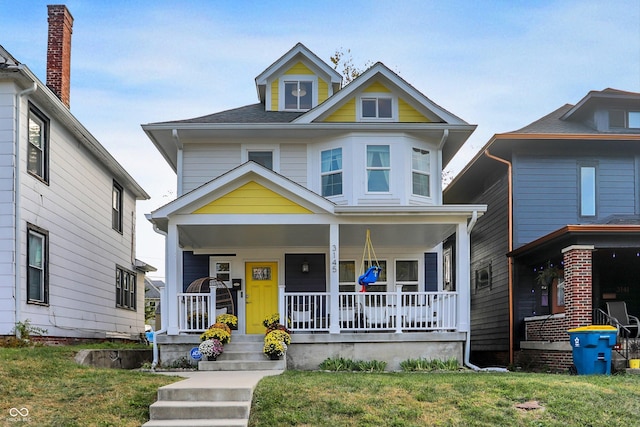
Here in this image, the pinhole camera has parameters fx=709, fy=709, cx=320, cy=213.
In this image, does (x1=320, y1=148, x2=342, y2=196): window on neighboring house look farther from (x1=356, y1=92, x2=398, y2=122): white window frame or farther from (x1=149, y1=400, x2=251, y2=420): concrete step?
(x1=149, y1=400, x2=251, y2=420): concrete step

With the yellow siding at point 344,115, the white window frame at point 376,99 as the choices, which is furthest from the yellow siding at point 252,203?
the white window frame at point 376,99

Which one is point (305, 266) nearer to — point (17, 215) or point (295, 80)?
point (295, 80)

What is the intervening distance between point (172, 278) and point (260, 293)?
130 inches

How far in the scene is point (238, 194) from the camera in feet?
46.7

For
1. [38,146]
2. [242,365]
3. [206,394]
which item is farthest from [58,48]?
[206,394]

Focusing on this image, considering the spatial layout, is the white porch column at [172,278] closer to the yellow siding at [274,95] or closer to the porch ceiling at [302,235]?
the porch ceiling at [302,235]

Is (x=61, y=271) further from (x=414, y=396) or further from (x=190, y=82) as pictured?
(x=414, y=396)

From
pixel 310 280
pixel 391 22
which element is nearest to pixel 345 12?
pixel 391 22

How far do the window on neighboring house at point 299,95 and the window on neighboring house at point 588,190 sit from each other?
698cm

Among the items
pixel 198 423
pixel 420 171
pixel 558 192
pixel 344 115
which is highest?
pixel 344 115

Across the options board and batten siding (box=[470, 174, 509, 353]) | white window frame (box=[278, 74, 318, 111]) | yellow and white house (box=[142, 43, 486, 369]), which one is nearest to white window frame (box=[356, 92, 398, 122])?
yellow and white house (box=[142, 43, 486, 369])

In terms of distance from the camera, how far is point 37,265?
14.2m

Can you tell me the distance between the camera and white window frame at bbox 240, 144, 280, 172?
17.0 meters

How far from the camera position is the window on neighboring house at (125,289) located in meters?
21.3
